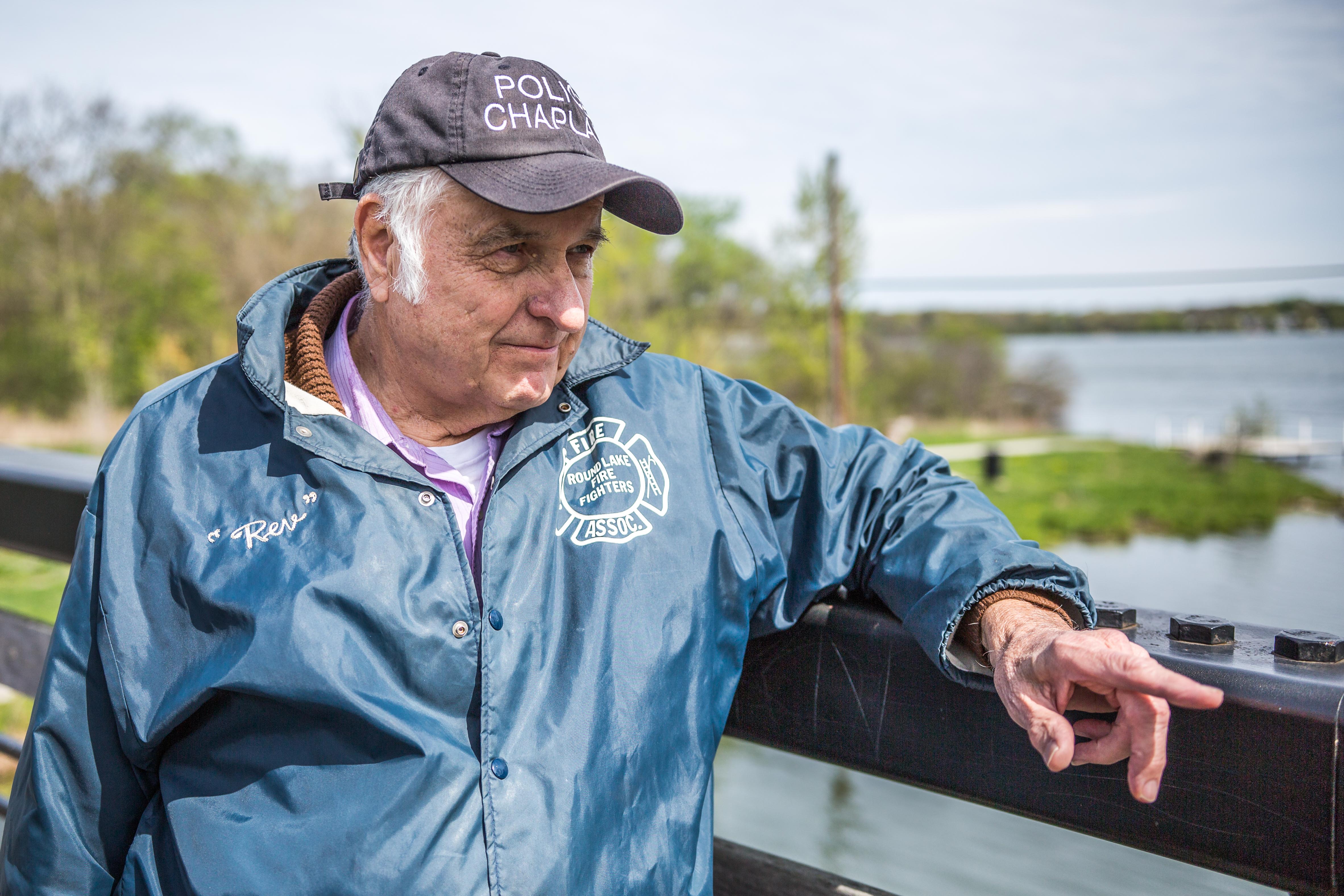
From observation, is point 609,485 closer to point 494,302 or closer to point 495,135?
point 494,302

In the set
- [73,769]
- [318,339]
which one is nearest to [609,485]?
[318,339]

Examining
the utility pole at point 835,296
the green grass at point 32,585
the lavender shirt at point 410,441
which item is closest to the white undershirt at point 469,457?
the lavender shirt at point 410,441

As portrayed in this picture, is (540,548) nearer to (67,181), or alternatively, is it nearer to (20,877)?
(20,877)

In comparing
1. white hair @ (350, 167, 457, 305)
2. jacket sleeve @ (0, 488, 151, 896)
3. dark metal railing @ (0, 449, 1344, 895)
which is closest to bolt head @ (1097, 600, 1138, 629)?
dark metal railing @ (0, 449, 1344, 895)

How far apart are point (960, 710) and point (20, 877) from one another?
129 cm

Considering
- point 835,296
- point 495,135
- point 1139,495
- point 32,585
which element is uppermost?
point 835,296

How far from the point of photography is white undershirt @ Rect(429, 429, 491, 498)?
1.57 meters

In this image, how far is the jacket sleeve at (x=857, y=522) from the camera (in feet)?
4.07

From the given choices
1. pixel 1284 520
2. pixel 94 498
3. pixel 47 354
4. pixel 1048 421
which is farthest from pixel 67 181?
pixel 1048 421

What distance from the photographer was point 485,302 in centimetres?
143

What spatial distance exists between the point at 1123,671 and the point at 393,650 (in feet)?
2.86

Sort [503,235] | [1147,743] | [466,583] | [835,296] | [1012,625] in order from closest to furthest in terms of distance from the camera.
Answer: [1147,743]
[1012,625]
[466,583]
[503,235]
[835,296]

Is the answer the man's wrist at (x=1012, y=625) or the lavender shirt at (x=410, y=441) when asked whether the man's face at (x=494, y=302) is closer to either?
the lavender shirt at (x=410, y=441)

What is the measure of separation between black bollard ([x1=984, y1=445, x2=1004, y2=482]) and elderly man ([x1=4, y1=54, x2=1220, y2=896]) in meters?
25.9
